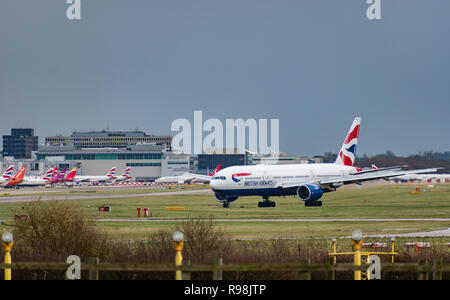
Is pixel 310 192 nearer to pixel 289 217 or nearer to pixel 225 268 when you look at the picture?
pixel 289 217

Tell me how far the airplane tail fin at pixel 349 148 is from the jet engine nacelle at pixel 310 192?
11720 mm

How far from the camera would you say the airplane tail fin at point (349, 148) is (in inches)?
4104

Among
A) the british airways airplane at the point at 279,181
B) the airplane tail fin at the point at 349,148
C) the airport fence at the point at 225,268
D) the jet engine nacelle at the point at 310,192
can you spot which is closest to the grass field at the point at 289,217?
the jet engine nacelle at the point at 310,192

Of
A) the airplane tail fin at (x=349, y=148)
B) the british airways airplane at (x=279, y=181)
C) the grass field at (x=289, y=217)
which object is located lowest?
the grass field at (x=289, y=217)

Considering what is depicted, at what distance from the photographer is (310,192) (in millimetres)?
91750

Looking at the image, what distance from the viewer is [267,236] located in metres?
54.4

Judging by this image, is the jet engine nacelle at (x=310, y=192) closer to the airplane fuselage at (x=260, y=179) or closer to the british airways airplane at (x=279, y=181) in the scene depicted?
the british airways airplane at (x=279, y=181)

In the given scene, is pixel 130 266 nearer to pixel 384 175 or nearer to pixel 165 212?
pixel 165 212

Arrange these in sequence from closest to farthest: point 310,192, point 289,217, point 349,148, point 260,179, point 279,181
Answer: point 289,217 → point 310,192 → point 260,179 → point 279,181 → point 349,148

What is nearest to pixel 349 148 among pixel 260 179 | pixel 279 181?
pixel 279 181

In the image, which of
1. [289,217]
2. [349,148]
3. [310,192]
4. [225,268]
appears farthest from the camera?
[349,148]

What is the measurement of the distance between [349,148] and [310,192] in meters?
15.1
